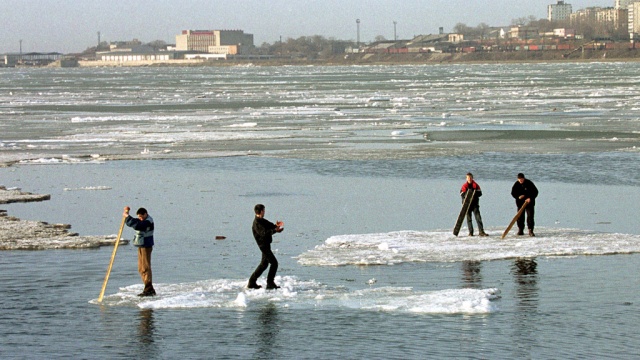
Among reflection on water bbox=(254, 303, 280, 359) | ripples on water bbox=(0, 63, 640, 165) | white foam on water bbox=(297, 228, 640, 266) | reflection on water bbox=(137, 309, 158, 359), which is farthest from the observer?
ripples on water bbox=(0, 63, 640, 165)

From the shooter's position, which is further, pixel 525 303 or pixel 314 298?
pixel 314 298

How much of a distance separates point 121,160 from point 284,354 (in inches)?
983

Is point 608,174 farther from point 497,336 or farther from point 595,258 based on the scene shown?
point 497,336

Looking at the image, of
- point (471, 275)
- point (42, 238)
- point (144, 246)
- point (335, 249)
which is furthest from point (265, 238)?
point (42, 238)

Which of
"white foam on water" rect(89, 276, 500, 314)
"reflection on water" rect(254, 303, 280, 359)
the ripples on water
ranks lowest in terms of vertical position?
"reflection on water" rect(254, 303, 280, 359)

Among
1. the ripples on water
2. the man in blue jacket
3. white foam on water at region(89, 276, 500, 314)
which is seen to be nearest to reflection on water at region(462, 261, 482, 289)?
white foam on water at region(89, 276, 500, 314)

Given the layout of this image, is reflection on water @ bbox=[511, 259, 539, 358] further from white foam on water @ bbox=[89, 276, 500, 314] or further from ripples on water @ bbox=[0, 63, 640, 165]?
ripples on water @ bbox=[0, 63, 640, 165]

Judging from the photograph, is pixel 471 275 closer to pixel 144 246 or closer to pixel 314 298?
pixel 314 298

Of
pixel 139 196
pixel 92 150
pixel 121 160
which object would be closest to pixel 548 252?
pixel 139 196

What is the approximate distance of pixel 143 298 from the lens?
16.3 metres

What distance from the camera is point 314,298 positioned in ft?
53.2

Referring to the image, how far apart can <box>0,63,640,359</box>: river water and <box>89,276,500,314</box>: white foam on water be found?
45mm

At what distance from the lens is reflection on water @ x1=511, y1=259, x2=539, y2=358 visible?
13.7 meters

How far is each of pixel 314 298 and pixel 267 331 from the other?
185 centimetres
